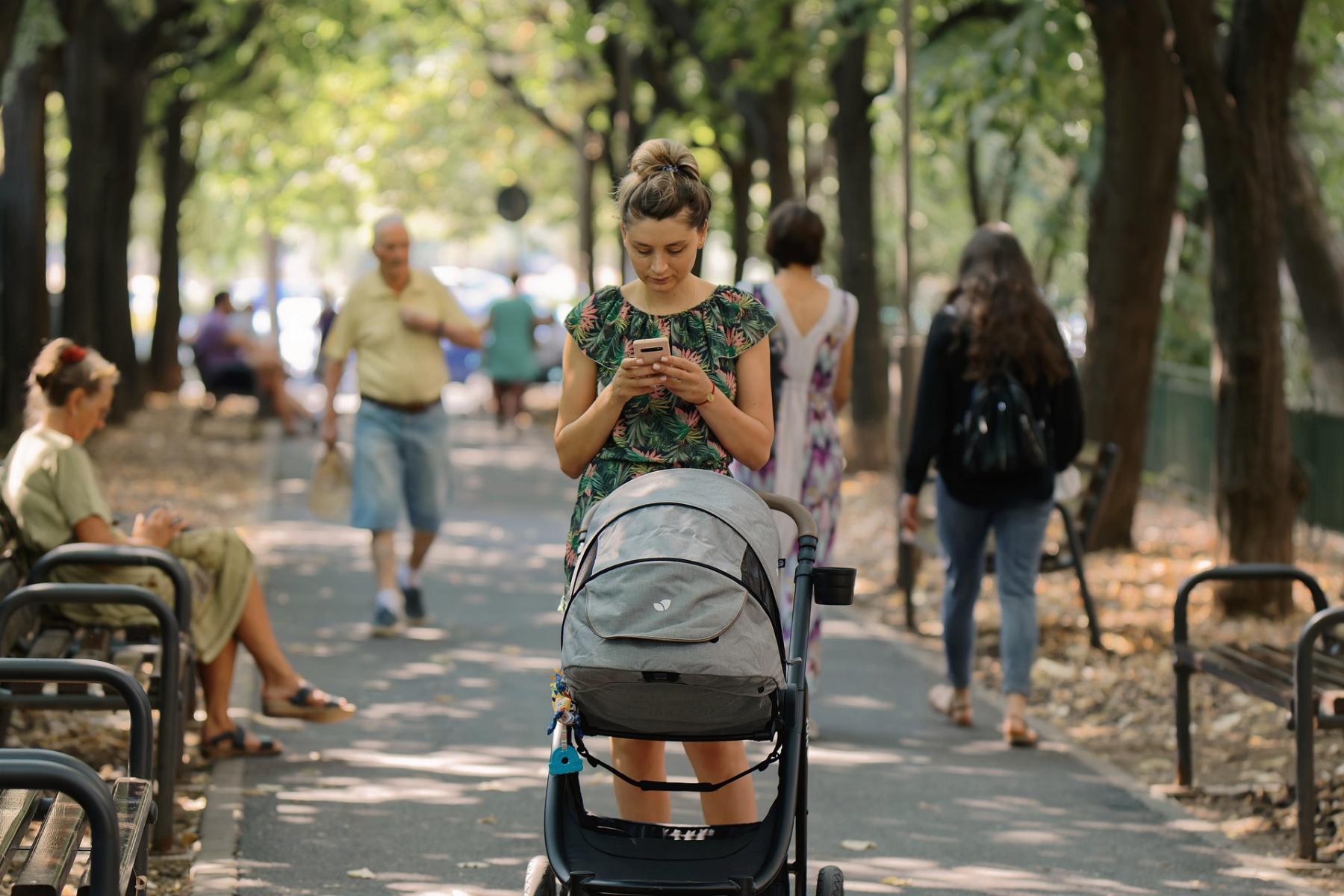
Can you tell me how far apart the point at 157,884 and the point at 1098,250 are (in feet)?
28.1

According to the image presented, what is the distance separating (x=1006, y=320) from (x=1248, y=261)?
2.97 m

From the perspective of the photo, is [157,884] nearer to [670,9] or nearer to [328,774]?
[328,774]

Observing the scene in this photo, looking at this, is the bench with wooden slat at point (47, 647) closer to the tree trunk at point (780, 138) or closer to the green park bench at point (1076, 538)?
the green park bench at point (1076, 538)

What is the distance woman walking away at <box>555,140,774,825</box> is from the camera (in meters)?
4.46

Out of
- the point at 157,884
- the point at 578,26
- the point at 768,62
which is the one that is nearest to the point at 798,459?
the point at 157,884

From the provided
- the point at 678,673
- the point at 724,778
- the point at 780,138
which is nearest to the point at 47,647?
the point at 724,778

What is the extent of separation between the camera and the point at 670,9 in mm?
20828

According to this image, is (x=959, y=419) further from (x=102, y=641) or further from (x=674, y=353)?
(x=102, y=641)

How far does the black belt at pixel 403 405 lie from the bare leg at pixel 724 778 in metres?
5.54

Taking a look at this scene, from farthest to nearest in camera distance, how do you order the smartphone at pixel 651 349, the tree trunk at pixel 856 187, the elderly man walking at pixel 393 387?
the tree trunk at pixel 856 187 < the elderly man walking at pixel 393 387 < the smartphone at pixel 651 349

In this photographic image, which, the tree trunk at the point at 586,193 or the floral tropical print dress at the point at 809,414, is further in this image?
the tree trunk at the point at 586,193

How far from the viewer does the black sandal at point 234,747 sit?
23.3 ft

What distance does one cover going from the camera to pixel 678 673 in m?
3.95

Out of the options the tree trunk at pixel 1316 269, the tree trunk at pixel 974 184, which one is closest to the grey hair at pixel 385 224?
the tree trunk at pixel 1316 269
